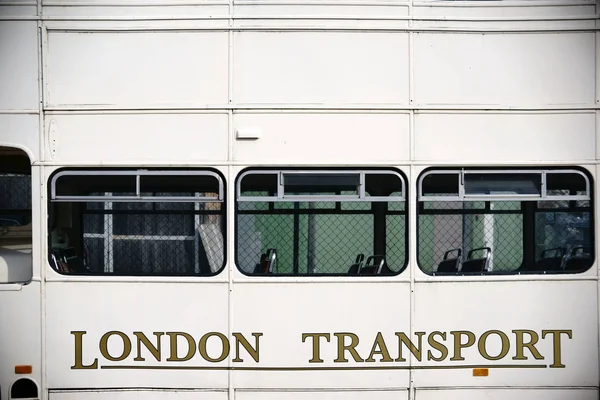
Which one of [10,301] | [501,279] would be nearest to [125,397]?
[10,301]

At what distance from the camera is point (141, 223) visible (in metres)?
6.67

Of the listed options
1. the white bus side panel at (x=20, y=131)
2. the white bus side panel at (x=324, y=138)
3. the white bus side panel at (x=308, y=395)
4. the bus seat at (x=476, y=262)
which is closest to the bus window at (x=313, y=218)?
the white bus side panel at (x=324, y=138)

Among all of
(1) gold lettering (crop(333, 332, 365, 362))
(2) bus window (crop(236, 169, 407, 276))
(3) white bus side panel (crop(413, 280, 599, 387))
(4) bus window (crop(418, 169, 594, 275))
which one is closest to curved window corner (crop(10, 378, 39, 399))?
(2) bus window (crop(236, 169, 407, 276))

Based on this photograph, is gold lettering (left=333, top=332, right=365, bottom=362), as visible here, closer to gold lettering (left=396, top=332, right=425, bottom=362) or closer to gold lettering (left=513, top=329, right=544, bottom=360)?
gold lettering (left=396, top=332, right=425, bottom=362)

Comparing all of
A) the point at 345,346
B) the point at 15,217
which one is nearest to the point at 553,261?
the point at 345,346

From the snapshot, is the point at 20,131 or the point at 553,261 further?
the point at 553,261

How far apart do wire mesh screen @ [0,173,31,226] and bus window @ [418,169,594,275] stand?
2.87 m

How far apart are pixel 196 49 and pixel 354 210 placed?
1.57 metres

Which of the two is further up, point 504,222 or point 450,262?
point 504,222

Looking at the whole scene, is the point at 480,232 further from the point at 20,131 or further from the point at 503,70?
the point at 20,131

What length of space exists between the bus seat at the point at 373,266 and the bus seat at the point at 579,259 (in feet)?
4.23

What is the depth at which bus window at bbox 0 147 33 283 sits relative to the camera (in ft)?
21.8

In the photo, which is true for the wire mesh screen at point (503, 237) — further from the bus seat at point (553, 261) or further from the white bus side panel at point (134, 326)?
the white bus side panel at point (134, 326)

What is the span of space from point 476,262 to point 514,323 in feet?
1.64
